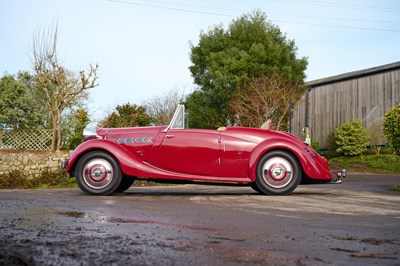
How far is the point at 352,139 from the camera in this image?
24469 millimetres

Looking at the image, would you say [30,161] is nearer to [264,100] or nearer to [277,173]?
[277,173]

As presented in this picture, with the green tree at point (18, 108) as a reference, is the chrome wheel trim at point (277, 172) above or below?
below

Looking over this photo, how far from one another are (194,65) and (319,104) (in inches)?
320

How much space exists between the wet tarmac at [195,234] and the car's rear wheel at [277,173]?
1438 mm

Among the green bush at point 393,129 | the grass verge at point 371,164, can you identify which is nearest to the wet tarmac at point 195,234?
the green bush at point 393,129

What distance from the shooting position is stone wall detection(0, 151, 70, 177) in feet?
51.9

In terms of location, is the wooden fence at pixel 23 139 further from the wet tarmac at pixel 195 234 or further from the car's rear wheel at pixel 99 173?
the wet tarmac at pixel 195 234

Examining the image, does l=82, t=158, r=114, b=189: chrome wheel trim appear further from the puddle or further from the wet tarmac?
the puddle

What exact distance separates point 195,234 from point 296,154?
405 centimetres

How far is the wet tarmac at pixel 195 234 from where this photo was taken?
2.48 metres

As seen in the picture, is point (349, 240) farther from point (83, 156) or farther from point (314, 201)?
point (83, 156)

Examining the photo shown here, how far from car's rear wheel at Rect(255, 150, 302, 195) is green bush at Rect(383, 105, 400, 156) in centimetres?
393

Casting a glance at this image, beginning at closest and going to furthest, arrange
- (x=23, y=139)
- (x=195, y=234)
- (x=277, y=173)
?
(x=195, y=234) < (x=277, y=173) < (x=23, y=139)

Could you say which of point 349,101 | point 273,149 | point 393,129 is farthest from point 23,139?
point 349,101
